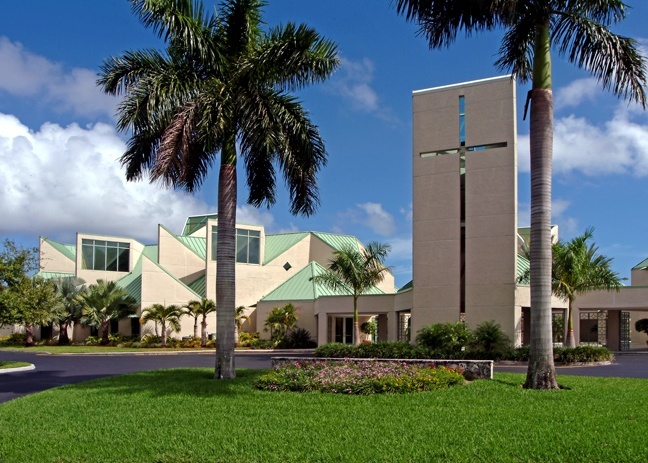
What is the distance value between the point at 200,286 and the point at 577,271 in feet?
93.8

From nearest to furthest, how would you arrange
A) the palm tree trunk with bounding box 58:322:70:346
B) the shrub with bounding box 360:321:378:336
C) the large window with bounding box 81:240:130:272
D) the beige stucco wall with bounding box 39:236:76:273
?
the shrub with bounding box 360:321:378:336
the palm tree trunk with bounding box 58:322:70:346
the large window with bounding box 81:240:130:272
the beige stucco wall with bounding box 39:236:76:273

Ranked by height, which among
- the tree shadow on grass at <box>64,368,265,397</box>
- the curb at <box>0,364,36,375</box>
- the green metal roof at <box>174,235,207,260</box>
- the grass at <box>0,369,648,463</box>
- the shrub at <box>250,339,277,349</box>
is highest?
the green metal roof at <box>174,235,207,260</box>

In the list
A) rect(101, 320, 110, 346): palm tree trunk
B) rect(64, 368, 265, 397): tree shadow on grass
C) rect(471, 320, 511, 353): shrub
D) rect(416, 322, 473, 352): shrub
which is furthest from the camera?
rect(101, 320, 110, 346): palm tree trunk

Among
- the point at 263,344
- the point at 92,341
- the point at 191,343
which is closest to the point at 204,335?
the point at 191,343

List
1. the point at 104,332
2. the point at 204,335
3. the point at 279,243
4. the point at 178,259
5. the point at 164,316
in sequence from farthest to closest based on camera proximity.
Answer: the point at 279,243 < the point at 178,259 < the point at 104,332 < the point at 204,335 < the point at 164,316

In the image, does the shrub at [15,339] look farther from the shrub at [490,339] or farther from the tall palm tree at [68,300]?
the shrub at [490,339]

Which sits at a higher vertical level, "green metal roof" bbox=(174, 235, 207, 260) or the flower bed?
"green metal roof" bbox=(174, 235, 207, 260)

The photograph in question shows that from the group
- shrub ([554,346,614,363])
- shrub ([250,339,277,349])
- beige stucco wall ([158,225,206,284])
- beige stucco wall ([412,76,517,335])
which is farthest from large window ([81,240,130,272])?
shrub ([554,346,614,363])

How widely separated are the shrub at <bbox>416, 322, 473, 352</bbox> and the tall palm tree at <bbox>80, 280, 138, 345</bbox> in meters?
24.7

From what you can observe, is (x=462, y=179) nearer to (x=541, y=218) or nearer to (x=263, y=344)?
(x=541, y=218)

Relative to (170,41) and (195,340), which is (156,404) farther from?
(195,340)

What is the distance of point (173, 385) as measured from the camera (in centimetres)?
1452

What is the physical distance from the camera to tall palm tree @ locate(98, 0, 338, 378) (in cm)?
1508

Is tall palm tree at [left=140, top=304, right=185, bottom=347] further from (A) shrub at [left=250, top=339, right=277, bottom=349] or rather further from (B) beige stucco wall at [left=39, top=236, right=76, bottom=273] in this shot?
(B) beige stucco wall at [left=39, top=236, right=76, bottom=273]
